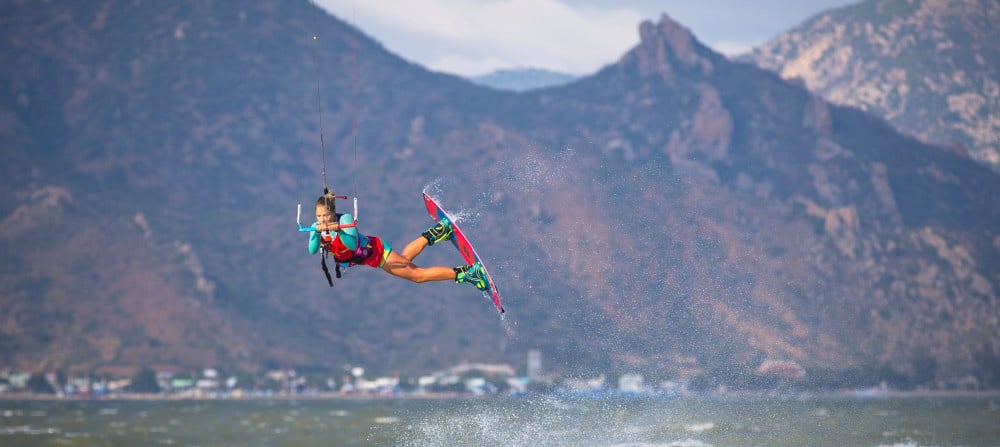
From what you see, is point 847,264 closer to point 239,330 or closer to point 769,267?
point 769,267

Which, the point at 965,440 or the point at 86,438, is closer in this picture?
the point at 965,440

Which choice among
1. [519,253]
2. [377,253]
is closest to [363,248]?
[377,253]

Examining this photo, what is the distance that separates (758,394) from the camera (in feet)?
350

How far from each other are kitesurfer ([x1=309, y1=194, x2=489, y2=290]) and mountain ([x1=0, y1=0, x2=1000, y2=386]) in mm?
30171

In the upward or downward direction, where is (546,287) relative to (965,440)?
upward

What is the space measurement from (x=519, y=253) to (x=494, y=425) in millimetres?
73412

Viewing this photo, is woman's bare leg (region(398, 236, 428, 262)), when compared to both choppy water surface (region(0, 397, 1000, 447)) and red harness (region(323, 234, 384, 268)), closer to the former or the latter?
red harness (region(323, 234, 384, 268))

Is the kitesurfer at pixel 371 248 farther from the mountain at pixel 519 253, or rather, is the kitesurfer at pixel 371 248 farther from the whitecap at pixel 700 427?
the mountain at pixel 519 253

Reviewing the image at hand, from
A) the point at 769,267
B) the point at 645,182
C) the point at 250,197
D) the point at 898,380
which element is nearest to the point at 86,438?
the point at 645,182

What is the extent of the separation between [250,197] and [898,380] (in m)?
97.0

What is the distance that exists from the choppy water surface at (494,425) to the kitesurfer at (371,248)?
414 inches

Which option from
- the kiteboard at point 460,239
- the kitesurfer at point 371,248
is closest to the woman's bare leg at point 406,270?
the kitesurfer at point 371,248

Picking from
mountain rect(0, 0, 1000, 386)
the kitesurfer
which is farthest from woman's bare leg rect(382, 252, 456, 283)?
mountain rect(0, 0, 1000, 386)

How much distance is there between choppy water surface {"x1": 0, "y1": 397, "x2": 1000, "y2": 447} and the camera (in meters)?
39.0
